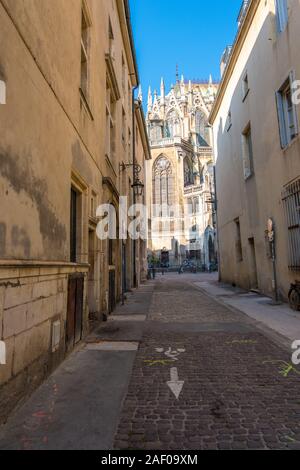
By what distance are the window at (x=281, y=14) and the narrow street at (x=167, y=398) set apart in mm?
9538

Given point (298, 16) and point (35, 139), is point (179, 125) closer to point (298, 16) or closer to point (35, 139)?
point (298, 16)

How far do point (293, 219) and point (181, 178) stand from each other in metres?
48.2

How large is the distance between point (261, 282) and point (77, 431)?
1135cm

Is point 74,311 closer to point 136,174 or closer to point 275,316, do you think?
point 275,316

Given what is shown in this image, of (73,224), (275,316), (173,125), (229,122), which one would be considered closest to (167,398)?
(73,224)

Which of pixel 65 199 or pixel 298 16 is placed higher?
pixel 298 16

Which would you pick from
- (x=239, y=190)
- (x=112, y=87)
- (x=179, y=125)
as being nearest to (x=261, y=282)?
(x=239, y=190)

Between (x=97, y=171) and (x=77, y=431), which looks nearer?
(x=77, y=431)

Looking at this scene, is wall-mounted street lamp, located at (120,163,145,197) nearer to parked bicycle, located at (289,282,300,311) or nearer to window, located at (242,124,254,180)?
window, located at (242,124,254,180)

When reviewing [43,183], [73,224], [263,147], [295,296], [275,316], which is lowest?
[275,316]

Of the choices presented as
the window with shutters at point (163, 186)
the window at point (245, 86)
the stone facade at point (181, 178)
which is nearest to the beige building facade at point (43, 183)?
the window at point (245, 86)

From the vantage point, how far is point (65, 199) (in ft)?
16.4

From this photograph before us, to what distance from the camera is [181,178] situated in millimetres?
56531

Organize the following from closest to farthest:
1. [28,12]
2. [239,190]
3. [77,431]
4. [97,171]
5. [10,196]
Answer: [77,431]
[10,196]
[28,12]
[97,171]
[239,190]
